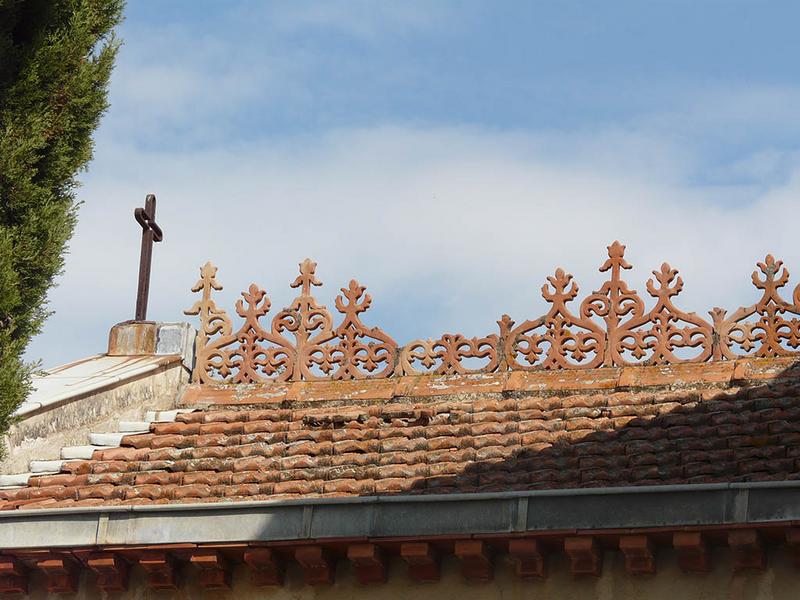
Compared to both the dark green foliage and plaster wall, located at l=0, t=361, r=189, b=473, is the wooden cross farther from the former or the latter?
the dark green foliage

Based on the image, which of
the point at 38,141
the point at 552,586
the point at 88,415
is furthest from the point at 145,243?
the point at 552,586

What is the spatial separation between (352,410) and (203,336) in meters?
2.08

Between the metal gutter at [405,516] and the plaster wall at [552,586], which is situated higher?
the metal gutter at [405,516]

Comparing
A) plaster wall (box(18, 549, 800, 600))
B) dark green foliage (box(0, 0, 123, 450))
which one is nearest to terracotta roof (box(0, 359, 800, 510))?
plaster wall (box(18, 549, 800, 600))

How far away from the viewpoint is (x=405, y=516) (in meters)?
11.0

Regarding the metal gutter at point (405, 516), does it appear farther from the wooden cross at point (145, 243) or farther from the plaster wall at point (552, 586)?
the wooden cross at point (145, 243)

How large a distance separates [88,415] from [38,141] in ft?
11.1

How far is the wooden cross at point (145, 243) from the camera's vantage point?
620 inches

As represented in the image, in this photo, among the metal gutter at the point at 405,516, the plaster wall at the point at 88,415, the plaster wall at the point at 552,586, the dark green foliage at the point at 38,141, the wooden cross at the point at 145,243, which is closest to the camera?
the metal gutter at the point at 405,516

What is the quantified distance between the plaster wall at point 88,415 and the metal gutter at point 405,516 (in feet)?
5.22

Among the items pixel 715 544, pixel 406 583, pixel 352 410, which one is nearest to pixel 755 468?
pixel 715 544

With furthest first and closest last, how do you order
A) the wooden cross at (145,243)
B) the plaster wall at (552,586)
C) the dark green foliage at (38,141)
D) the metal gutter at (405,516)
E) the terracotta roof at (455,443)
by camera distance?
the wooden cross at (145,243) < the terracotta roof at (455,443) < the dark green foliage at (38,141) < the plaster wall at (552,586) < the metal gutter at (405,516)

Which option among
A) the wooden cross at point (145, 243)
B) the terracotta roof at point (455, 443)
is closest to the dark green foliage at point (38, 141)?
the terracotta roof at point (455, 443)

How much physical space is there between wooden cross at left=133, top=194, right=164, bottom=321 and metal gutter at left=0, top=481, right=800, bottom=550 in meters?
4.29
